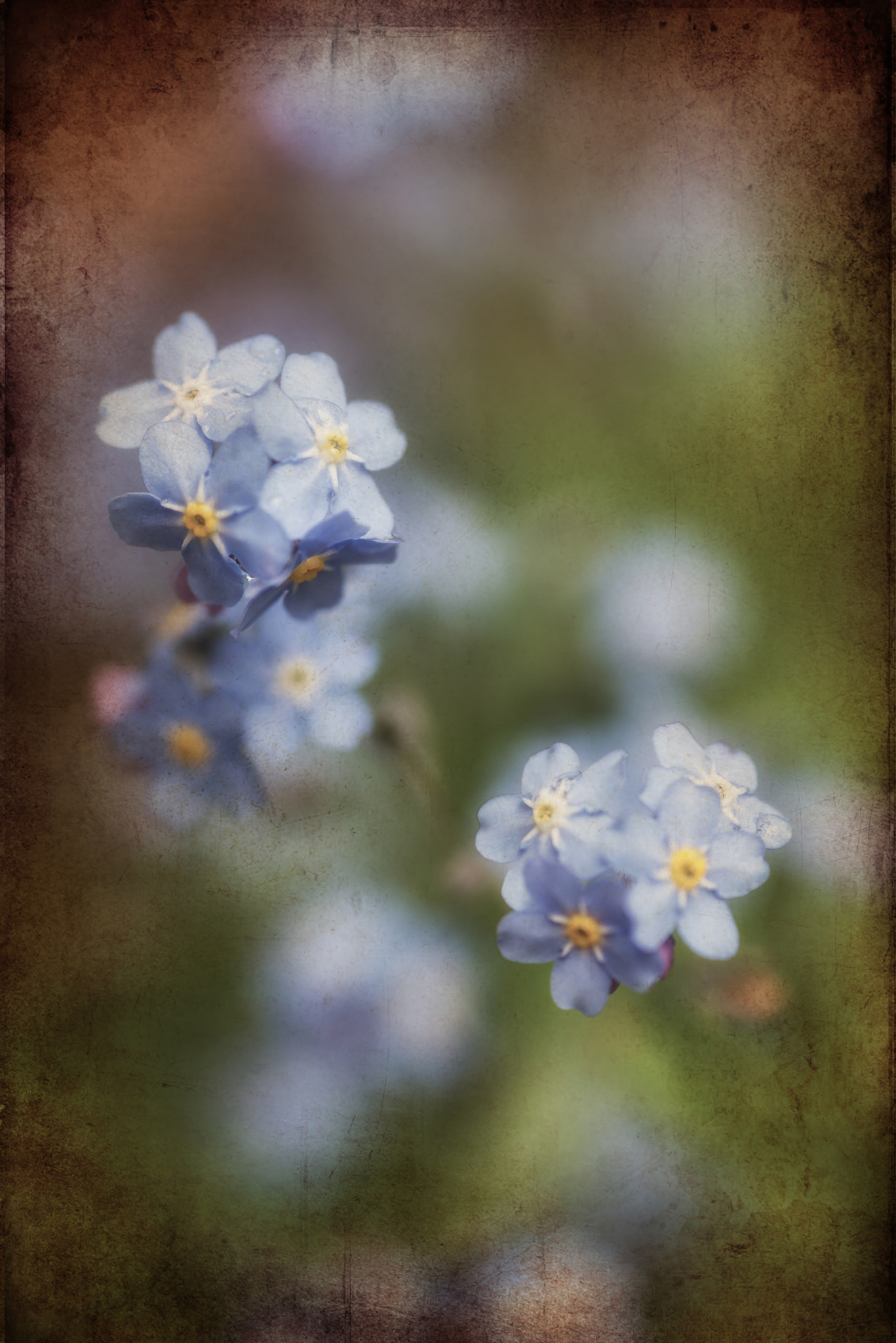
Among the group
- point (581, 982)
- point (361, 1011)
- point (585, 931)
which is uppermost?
point (585, 931)

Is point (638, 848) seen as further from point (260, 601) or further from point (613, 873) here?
point (260, 601)

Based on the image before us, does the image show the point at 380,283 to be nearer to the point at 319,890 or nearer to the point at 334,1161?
the point at 319,890

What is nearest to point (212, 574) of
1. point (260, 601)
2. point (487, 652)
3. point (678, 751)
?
point (260, 601)

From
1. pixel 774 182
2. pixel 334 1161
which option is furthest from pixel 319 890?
pixel 774 182

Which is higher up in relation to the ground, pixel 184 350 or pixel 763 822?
pixel 184 350

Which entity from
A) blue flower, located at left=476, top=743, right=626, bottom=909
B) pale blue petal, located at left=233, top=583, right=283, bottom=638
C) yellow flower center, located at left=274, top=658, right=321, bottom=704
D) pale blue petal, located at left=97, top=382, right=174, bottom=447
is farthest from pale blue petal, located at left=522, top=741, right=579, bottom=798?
pale blue petal, located at left=97, top=382, right=174, bottom=447

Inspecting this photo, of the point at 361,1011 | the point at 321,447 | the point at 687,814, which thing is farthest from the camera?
the point at 361,1011
